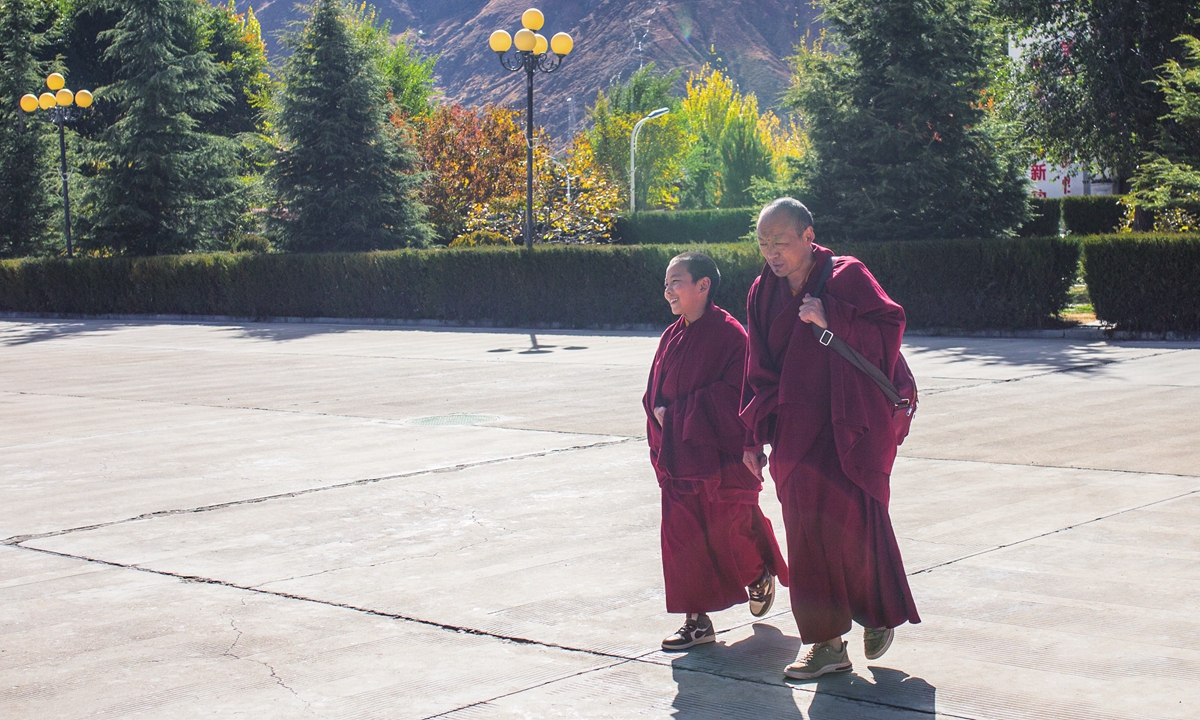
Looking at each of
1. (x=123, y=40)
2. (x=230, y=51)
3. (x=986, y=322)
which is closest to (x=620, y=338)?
(x=986, y=322)

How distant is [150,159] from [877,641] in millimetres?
35636

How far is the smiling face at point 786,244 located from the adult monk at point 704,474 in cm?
45

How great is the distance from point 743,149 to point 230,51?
26.1 meters

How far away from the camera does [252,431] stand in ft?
36.1

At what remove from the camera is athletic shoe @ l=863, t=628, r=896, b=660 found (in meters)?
4.48

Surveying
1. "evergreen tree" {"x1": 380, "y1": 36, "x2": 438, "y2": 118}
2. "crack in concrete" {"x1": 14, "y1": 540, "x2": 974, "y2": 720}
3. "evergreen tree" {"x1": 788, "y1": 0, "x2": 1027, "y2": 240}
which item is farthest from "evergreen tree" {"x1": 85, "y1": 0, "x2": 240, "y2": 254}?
"crack in concrete" {"x1": 14, "y1": 540, "x2": 974, "y2": 720}

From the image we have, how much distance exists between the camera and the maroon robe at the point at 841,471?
14.5ft

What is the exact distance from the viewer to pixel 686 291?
16.3ft

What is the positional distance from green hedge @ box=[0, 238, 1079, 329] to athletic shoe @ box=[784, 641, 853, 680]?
16240mm

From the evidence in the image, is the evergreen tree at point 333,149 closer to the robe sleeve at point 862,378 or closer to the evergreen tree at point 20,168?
the evergreen tree at point 20,168

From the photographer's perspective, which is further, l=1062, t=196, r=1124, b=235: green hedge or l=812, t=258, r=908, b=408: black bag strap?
l=1062, t=196, r=1124, b=235: green hedge

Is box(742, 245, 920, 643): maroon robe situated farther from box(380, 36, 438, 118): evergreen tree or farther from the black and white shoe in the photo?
box(380, 36, 438, 118): evergreen tree

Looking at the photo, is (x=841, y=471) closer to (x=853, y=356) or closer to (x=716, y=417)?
(x=853, y=356)

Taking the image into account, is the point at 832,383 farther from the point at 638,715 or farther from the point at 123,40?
the point at 123,40
